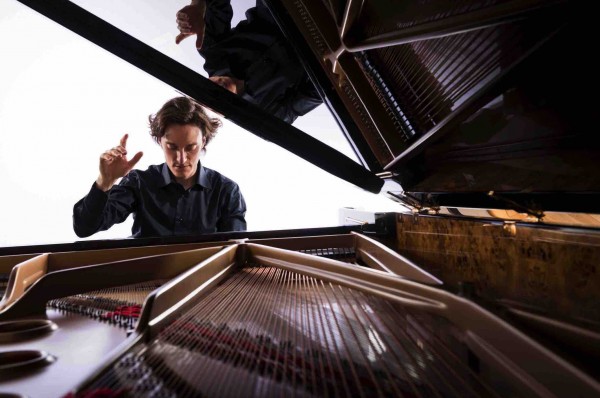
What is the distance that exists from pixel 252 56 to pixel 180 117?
989 millimetres

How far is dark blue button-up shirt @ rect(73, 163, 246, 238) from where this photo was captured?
3.60 m

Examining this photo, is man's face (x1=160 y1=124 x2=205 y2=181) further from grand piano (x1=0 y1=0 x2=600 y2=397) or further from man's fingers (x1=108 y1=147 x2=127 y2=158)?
grand piano (x1=0 y1=0 x2=600 y2=397)

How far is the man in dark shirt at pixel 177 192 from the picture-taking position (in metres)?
3.41

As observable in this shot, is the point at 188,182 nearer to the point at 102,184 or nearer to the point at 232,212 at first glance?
the point at 232,212

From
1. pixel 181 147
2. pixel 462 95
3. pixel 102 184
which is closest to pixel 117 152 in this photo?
pixel 102 184

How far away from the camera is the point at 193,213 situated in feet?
12.2

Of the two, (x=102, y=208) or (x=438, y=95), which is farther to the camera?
(x=102, y=208)

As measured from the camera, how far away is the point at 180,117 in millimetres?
3463

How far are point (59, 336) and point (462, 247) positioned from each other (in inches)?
56.1

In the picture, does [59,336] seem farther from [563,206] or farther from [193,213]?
[193,213]

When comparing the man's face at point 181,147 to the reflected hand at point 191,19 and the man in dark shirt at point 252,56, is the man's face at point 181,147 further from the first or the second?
the reflected hand at point 191,19

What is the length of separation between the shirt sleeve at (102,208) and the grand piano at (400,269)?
91cm

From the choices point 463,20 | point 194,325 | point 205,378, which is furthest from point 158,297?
point 463,20

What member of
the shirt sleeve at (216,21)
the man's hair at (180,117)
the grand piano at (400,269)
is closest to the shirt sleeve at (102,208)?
the man's hair at (180,117)
